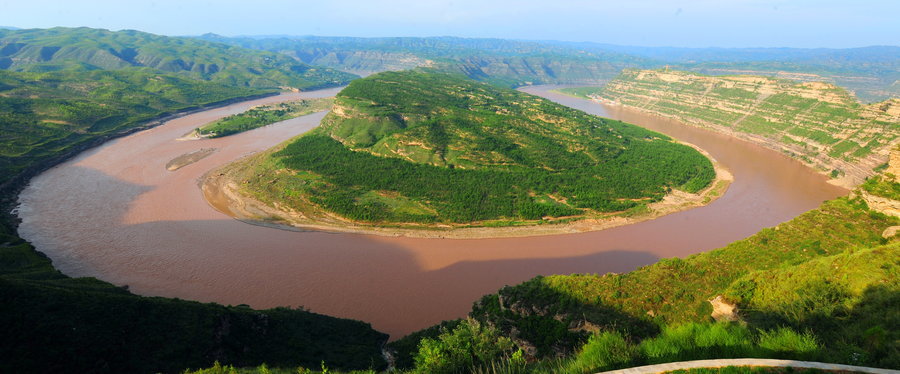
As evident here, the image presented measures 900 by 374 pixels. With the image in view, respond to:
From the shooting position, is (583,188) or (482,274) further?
(583,188)

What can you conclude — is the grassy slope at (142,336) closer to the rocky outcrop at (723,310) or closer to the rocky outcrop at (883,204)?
the rocky outcrop at (723,310)

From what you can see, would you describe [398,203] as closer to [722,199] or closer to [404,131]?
[404,131]

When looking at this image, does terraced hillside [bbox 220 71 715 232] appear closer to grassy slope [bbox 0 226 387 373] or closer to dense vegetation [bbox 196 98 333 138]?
grassy slope [bbox 0 226 387 373]

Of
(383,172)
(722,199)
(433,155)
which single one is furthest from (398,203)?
(722,199)

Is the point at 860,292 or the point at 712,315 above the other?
the point at 860,292

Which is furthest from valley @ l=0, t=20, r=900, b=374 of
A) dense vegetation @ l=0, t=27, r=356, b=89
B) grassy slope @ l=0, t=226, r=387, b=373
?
dense vegetation @ l=0, t=27, r=356, b=89

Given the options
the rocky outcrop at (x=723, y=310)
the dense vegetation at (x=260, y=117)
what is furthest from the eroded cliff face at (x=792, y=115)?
the dense vegetation at (x=260, y=117)

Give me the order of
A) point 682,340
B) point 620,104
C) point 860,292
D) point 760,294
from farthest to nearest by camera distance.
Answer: point 620,104 < point 760,294 < point 860,292 < point 682,340

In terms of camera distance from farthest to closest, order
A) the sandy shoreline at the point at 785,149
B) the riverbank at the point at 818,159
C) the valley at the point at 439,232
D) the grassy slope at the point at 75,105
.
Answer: the grassy slope at the point at 75,105 → the riverbank at the point at 818,159 → the sandy shoreline at the point at 785,149 → the valley at the point at 439,232
